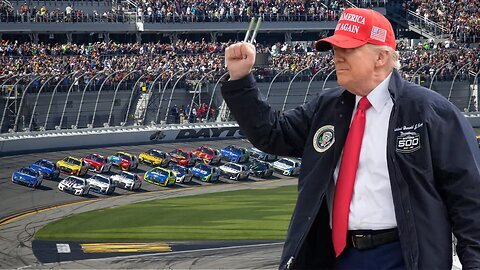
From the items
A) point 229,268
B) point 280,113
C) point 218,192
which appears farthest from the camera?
point 218,192

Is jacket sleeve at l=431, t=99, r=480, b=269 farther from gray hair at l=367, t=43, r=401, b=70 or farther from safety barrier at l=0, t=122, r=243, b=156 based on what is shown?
safety barrier at l=0, t=122, r=243, b=156

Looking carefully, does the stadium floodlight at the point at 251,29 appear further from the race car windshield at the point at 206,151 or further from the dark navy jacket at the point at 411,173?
the race car windshield at the point at 206,151

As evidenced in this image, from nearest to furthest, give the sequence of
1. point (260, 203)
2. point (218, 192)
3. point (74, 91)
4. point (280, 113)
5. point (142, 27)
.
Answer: point (280, 113)
point (260, 203)
point (218, 192)
point (74, 91)
point (142, 27)

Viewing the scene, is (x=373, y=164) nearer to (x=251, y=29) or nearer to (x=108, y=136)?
(x=251, y=29)

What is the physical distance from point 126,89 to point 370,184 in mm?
50441

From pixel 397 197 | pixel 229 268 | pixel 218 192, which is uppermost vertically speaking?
pixel 397 197

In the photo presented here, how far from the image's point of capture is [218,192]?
47.6 meters

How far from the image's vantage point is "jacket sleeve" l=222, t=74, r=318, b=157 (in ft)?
16.3

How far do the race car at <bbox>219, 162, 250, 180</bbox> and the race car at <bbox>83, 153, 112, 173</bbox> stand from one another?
6.10m

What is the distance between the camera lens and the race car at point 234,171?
5088cm

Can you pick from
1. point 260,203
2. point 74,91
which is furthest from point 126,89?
point 260,203

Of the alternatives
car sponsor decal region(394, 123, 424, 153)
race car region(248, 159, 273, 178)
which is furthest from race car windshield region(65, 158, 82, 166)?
car sponsor decal region(394, 123, 424, 153)

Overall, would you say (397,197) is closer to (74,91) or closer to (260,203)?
(260,203)

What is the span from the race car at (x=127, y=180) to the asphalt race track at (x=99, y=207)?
0.29 metres
